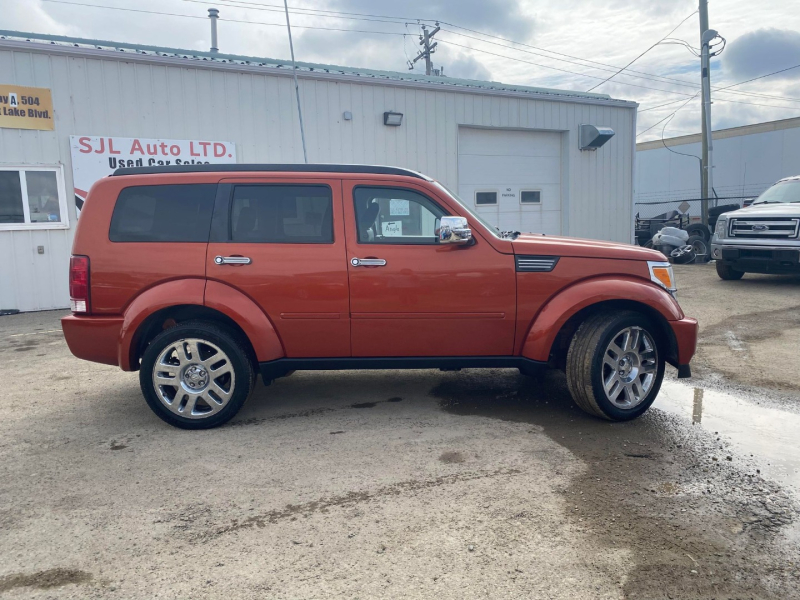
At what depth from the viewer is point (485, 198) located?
45.4 ft

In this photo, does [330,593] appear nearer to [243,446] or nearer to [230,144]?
[243,446]

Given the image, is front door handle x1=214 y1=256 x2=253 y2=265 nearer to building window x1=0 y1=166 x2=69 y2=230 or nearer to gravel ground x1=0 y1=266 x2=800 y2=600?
gravel ground x1=0 y1=266 x2=800 y2=600

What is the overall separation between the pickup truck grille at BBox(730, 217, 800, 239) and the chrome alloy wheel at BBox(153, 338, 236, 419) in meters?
10.0

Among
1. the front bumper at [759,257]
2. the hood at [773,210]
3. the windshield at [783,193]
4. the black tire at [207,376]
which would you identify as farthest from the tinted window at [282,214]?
the windshield at [783,193]

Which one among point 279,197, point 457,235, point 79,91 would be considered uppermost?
point 79,91

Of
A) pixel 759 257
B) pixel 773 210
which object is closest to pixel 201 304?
pixel 759 257

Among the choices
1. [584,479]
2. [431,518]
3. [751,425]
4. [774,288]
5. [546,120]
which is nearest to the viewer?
[431,518]

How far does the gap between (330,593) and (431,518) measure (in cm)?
75

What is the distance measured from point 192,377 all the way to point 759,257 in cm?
1029

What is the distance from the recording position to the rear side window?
4.47 m

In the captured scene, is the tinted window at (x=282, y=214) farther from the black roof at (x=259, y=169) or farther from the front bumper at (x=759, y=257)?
the front bumper at (x=759, y=257)

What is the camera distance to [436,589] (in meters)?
2.53

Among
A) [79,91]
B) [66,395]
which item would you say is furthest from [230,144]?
[66,395]

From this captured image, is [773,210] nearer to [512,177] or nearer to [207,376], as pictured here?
[512,177]
